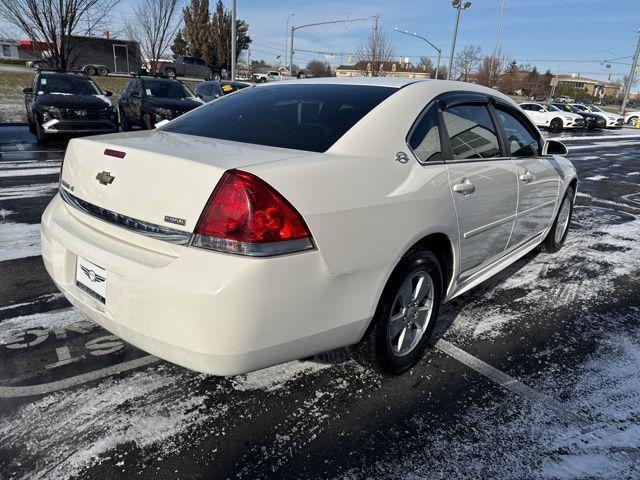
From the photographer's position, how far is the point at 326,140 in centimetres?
233

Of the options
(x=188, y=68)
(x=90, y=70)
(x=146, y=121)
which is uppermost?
(x=188, y=68)

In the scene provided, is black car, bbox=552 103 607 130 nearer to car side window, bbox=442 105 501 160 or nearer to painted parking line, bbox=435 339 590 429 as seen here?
car side window, bbox=442 105 501 160

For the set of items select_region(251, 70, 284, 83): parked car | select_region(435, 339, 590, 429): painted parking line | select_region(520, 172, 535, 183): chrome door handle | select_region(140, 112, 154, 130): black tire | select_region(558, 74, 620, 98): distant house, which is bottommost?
select_region(435, 339, 590, 429): painted parking line

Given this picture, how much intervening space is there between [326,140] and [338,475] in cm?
151

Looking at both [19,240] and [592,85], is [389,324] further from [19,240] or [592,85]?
[592,85]

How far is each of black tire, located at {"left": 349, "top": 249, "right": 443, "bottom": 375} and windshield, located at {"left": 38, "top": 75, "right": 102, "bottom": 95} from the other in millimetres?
11281

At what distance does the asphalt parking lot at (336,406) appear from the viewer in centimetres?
201

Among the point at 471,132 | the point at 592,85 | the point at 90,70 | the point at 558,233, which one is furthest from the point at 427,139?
the point at 592,85

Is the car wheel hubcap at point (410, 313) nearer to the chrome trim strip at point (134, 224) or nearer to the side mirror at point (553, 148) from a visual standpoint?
the chrome trim strip at point (134, 224)

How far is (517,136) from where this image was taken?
370 cm

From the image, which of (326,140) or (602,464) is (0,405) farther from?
(602,464)

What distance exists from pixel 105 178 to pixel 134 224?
13.7 inches

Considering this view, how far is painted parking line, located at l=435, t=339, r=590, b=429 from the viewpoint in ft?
7.84

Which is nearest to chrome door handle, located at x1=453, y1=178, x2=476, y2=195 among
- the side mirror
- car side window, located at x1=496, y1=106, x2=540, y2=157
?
car side window, located at x1=496, y1=106, x2=540, y2=157
